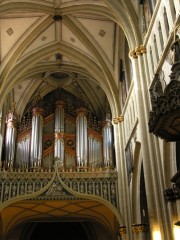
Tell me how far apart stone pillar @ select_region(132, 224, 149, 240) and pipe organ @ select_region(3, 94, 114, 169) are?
4365 mm

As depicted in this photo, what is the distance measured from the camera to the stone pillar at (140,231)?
15.0m

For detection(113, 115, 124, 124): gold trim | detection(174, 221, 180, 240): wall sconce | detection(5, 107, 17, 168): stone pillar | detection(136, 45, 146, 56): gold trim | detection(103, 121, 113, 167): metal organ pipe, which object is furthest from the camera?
detection(103, 121, 113, 167): metal organ pipe

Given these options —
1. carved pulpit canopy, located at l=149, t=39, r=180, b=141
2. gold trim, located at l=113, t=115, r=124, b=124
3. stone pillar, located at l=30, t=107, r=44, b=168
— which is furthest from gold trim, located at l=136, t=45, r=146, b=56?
stone pillar, located at l=30, t=107, r=44, b=168

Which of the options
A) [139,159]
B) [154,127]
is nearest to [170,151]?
[154,127]

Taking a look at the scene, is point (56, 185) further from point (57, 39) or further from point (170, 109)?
point (170, 109)

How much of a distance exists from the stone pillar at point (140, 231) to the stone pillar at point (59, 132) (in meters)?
5.12

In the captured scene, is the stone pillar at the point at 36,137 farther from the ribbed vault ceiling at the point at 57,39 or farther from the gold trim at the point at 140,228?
the gold trim at the point at 140,228

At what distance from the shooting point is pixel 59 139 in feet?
66.9

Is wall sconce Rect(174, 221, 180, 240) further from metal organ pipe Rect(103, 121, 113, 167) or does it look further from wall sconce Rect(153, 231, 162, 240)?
metal organ pipe Rect(103, 121, 113, 167)

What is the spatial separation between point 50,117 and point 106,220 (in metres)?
6.39

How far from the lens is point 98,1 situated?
1708 centimetres

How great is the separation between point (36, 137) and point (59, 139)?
1197 millimetres

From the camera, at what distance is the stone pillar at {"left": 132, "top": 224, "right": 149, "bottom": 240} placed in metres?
15.0

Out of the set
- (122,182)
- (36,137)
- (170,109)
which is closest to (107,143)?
(122,182)
